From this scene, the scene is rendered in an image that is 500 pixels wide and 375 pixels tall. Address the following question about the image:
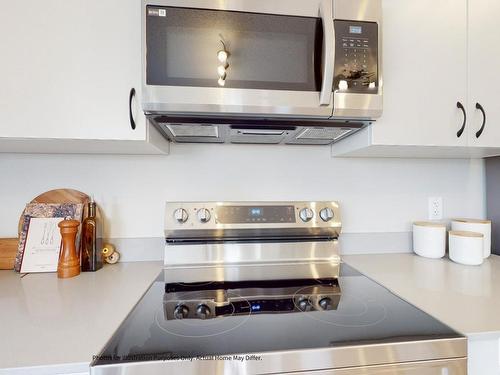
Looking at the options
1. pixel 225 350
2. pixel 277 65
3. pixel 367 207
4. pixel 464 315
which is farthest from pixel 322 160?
pixel 225 350

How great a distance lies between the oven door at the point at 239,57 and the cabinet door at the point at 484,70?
565mm

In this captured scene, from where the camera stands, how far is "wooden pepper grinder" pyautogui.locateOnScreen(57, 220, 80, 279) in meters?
0.95

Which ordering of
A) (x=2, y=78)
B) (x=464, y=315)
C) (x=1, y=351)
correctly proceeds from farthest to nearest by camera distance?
(x=2, y=78)
(x=464, y=315)
(x=1, y=351)

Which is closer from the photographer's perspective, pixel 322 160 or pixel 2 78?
pixel 2 78

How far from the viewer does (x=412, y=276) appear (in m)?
0.96

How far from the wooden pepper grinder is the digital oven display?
53cm

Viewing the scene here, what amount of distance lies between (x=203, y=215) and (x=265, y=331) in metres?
0.54

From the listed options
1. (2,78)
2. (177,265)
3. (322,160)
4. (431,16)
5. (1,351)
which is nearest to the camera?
(1,351)

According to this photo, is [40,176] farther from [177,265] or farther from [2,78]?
[177,265]

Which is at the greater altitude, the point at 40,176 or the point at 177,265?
the point at 40,176

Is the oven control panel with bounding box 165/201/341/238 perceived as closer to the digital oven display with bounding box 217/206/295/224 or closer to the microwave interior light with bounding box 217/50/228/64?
the digital oven display with bounding box 217/206/295/224

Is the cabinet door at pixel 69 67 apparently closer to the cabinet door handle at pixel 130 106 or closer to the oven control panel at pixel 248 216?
the cabinet door handle at pixel 130 106

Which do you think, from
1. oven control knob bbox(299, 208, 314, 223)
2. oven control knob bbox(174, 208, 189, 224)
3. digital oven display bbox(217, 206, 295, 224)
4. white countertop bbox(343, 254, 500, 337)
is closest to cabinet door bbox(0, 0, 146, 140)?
oven control knob bbox(174, 208, 189, 224)

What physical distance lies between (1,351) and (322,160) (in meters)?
1.20
